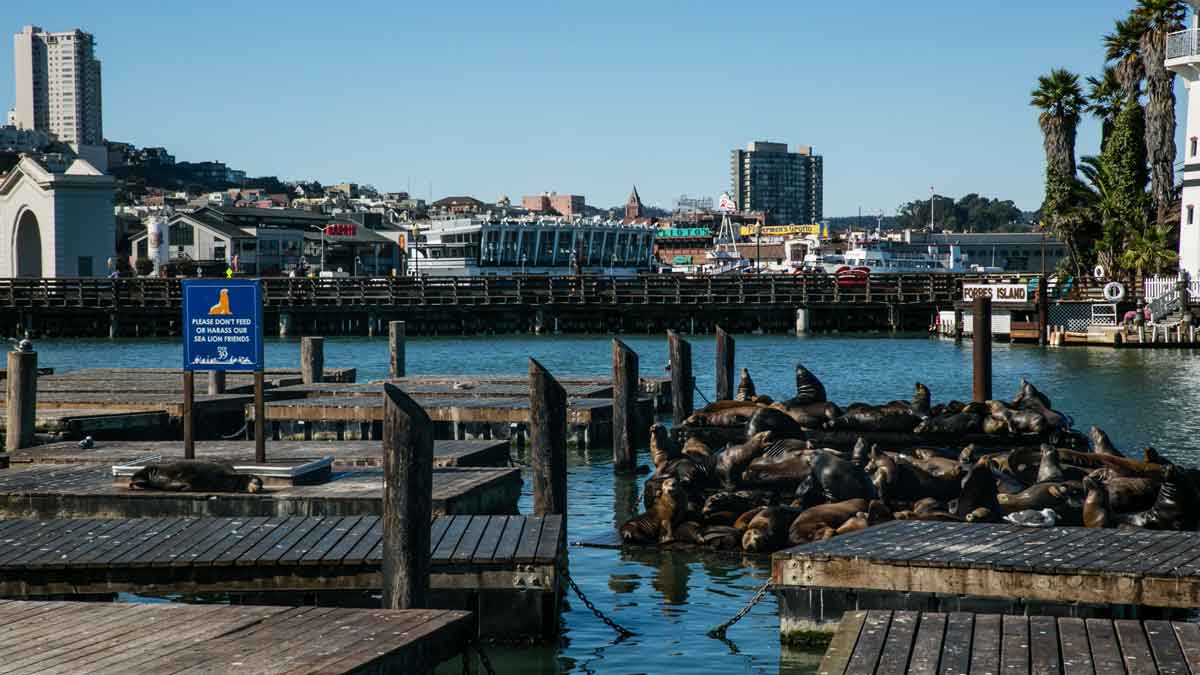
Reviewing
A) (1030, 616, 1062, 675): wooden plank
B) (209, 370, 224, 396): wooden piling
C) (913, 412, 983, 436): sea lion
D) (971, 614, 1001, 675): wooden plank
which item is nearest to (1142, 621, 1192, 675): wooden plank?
(1030, 616, 1062, 675): wooden plank

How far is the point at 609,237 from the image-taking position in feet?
343

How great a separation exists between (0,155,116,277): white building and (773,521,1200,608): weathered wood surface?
230ft

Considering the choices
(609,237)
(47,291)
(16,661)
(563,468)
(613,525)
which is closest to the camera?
(16,661)

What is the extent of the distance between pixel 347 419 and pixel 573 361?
78.0 ft

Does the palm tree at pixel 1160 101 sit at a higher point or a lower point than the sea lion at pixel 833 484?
higher

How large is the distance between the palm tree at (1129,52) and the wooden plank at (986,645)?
4963cm

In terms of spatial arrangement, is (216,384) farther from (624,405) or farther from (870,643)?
(870,643)

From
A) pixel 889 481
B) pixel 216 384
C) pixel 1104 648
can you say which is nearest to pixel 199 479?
pixel 889 481

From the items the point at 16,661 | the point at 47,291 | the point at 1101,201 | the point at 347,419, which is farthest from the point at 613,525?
the point at 47,291

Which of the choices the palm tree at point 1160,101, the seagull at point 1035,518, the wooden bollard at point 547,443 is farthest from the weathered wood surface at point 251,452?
the palm tree at point 1160,101

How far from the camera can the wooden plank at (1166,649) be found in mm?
7523

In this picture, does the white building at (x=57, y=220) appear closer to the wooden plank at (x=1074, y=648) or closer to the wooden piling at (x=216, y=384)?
the wooden piling at (x=216, y=384)

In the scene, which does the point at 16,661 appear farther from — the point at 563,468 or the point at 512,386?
the point at 512,386

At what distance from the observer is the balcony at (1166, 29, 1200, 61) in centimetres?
4531
